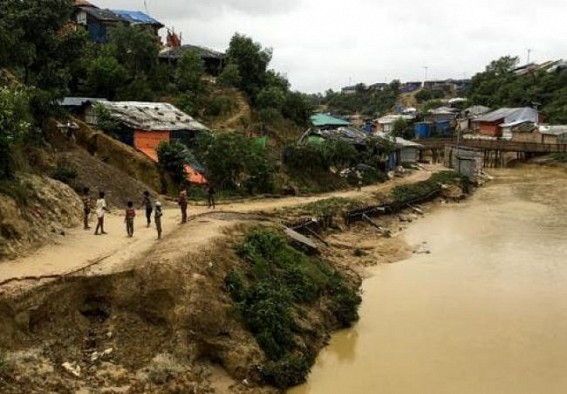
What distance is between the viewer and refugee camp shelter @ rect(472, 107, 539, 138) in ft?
231

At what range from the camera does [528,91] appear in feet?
268

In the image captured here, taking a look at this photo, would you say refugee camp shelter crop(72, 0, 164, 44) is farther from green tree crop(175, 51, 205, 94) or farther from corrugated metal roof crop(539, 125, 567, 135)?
corrugated metal roof crop(539, 125, 567, 135)

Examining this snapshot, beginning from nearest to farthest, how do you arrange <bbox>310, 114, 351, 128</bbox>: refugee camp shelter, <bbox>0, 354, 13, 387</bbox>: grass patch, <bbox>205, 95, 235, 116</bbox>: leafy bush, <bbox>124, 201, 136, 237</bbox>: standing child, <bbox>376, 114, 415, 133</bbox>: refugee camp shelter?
<bbox>0, 354, 13, 387</bbox>: grass patch < <bbox>124, 201, 136, 237</bbox>: standing child < <bbox>205, 95, 235, 116</bbox>: leafy bush < <bbox>310, 114, 351, 128</bbox>: refugee camp shelter < <bbox>376, 114, 415, 133</bbox>: refugee camp shelter

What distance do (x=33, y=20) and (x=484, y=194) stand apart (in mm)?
34747

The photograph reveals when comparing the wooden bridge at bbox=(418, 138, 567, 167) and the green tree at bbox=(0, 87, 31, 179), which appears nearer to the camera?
the green tree at bbox=(0, 87, 31, 179)

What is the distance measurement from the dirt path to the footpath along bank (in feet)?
0.58

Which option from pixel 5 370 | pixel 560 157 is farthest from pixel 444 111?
pixel 5 370

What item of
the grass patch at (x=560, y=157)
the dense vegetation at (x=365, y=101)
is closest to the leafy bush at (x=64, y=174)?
the grass patch at (x=560, y=157)

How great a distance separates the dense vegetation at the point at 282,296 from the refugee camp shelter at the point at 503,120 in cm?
5569

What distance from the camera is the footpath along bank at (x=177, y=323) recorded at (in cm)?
1238

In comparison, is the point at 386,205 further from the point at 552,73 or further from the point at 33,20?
the point at 552,73

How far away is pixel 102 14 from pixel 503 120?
45.9 meters

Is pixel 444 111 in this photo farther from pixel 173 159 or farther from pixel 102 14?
pixel 173 159

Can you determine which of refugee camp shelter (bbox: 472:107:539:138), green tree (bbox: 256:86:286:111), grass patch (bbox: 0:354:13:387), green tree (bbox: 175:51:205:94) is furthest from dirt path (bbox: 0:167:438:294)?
refugee camp shelter (bbox: 472:107:539:138)
